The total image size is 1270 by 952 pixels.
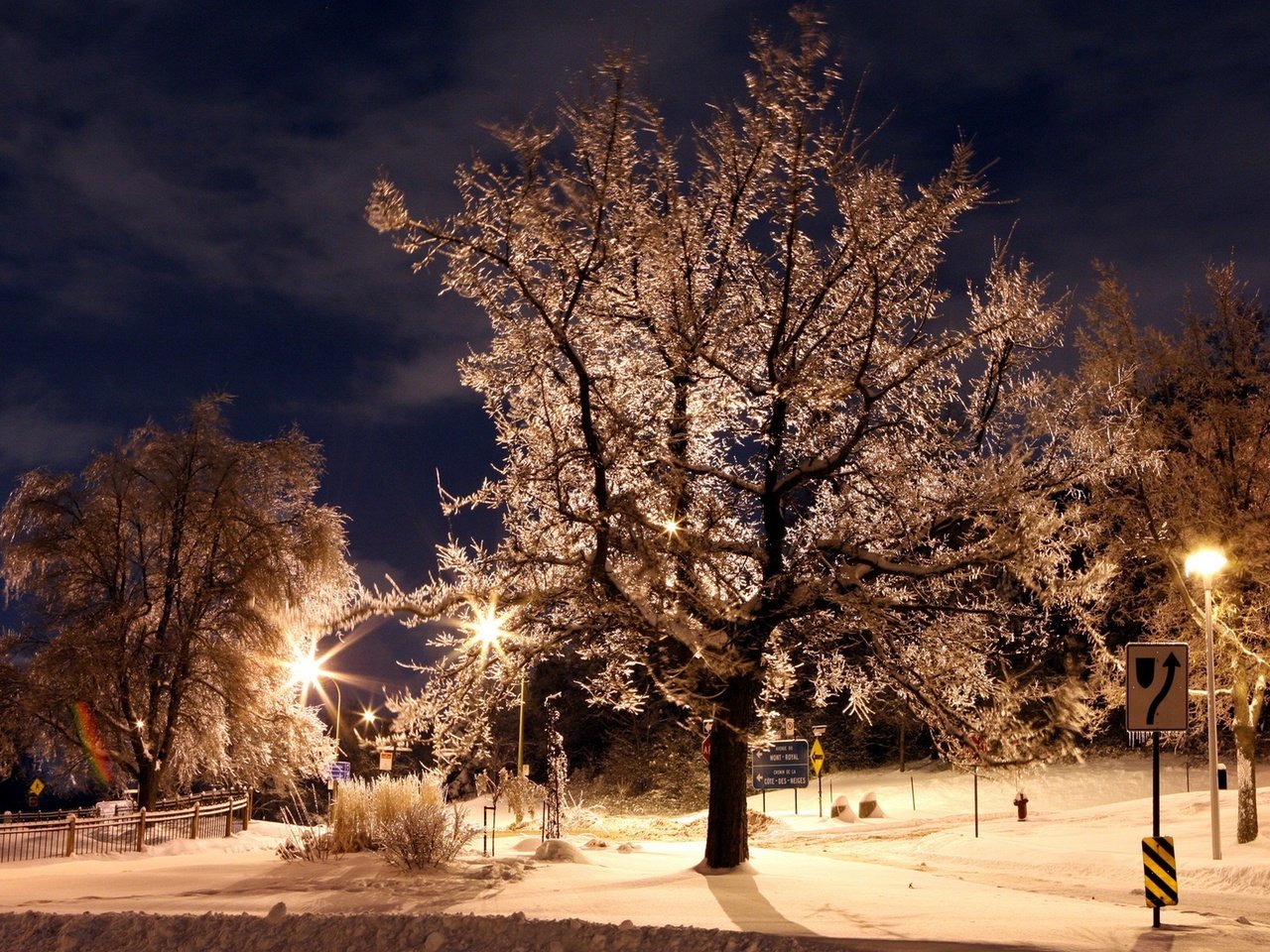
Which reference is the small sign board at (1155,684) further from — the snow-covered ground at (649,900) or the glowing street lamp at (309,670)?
the glowing street lamp at (309,670)

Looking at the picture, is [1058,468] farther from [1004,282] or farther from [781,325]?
[781,325]

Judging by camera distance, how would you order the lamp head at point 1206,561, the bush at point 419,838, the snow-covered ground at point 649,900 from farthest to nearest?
the lamp head at point 1206,561 → the bush at point 419,838 → the snow-covered ground at point 649,900

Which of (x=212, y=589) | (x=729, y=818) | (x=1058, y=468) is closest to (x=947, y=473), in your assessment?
(x=1058, y=468)

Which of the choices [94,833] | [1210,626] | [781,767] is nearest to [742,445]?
[1210,626]

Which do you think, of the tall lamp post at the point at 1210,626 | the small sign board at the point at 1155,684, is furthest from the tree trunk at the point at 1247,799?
the small sign board at the point at 1155,684

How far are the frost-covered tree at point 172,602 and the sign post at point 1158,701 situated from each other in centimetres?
1831

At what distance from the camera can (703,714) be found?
13742 mm

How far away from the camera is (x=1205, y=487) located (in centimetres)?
2166

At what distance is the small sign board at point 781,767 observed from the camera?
33375 millimetres

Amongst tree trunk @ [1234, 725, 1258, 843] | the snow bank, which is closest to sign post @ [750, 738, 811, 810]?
tree trunk @ [1234, 725, 1258, 843]

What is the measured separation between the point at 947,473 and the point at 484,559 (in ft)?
19.3

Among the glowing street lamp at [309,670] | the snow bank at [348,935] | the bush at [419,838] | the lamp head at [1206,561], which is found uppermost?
the lamp head at [1206,561]

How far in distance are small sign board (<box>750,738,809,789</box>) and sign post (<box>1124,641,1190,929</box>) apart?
22.1 metres

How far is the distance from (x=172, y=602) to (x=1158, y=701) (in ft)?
72.8
